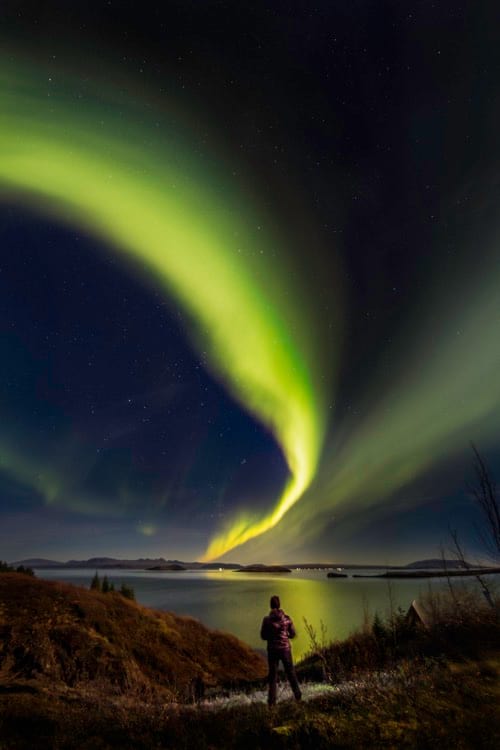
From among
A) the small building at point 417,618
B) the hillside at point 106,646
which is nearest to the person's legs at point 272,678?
the hillside at point 106,646

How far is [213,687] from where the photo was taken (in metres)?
26.1

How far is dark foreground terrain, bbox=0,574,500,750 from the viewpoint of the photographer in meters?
7.95

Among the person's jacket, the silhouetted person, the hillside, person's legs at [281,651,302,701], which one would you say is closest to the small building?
the hillside

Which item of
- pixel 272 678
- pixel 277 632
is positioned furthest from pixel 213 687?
pixel 277 632

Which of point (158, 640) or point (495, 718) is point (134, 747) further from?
point (158, 640)

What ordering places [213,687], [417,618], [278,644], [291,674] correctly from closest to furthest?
[291,674], [278,644], [417,618], [213,687]

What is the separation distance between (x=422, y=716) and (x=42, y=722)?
8794mm

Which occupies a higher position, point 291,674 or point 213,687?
point 291,674

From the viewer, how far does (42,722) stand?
32.9ft

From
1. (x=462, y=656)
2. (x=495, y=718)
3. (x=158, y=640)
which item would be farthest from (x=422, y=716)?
(x=158, y=640)

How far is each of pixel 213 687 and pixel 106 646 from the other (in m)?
7.26

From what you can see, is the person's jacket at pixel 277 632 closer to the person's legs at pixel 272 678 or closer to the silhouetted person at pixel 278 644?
the silhouetted person at pixel 278 644

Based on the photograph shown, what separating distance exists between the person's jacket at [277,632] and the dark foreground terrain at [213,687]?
1278mm

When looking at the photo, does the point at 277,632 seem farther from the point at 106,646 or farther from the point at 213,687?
the point at 106,646
